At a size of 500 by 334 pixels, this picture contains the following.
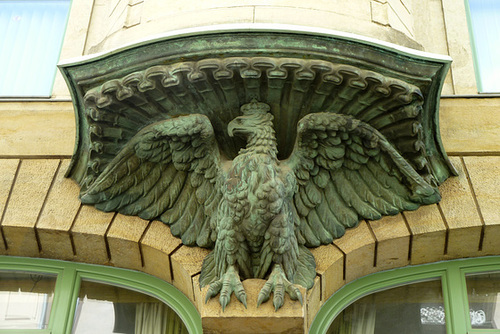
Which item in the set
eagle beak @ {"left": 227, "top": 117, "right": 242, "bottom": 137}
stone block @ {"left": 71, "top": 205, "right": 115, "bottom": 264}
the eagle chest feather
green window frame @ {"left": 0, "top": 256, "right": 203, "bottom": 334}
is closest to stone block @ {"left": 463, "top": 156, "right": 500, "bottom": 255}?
the eagle chest feather

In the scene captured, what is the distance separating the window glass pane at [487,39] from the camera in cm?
744

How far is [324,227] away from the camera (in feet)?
20.6

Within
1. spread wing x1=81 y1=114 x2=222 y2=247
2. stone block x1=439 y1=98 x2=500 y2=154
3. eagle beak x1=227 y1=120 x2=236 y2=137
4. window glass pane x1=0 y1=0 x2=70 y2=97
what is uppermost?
window glass pane x1=0 y1=0 x2=70 y2=97

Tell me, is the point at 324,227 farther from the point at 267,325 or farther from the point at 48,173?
the point at 48,173

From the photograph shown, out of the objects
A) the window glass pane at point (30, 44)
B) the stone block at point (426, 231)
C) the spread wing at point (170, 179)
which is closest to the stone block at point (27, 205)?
the spread wing at point (170, 179)

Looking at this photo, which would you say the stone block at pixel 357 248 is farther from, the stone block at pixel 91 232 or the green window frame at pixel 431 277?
the stone block at pixel 91 232

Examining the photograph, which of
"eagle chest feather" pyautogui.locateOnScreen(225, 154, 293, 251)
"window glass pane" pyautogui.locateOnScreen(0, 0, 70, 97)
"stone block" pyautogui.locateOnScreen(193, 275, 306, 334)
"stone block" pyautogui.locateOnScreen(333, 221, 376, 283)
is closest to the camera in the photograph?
"stone block" pyautogui.locateOnScreen(193, 275, 306, 334)

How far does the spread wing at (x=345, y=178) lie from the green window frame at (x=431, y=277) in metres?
0.52

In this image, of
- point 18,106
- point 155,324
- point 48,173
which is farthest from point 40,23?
point 155,324

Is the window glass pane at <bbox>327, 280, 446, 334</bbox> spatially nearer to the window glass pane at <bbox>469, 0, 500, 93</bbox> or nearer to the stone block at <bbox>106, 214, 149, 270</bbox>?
the stone block at <bbox>106, 214, 149, 270</bbox>

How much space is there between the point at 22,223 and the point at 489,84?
13.5 ft

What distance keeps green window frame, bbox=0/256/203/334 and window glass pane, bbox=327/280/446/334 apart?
114cm

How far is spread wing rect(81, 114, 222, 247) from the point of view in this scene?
6.08 metres

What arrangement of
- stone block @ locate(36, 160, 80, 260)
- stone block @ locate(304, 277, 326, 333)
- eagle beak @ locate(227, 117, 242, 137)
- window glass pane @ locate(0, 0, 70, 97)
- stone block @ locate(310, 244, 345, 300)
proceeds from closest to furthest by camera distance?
stone block @ locate(304, 277, 326, 333), eagle beak @ locate(227, 117, 242, 137), stone block @ locate(310, 244, 345, 300), stone block @ locate(36, 160, 80, 260), window glass pane @ locate(0, 0, 70, 97)
